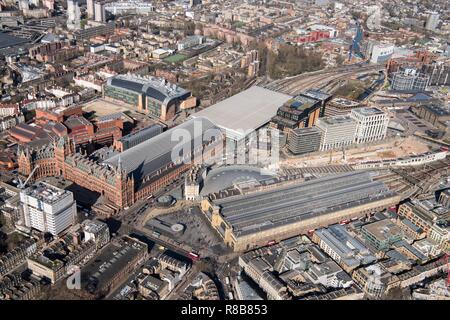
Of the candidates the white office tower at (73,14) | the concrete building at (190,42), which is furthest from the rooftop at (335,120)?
the white office tower at (73,14)

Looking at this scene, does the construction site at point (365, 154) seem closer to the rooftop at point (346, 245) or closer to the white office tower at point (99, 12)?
the rooftop at point (346, 245)

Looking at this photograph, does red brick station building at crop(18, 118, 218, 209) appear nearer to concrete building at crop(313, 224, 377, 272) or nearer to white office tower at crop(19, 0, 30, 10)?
concrete building at crop(313, 224, 377, 272)

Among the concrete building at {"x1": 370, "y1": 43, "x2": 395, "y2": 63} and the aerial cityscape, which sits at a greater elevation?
the concrete building at {"x1": 370, "y1": 43, "x2": 395, "y2": 63}

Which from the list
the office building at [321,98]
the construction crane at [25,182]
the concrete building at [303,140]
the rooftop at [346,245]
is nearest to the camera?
the rooftop at [346,245]

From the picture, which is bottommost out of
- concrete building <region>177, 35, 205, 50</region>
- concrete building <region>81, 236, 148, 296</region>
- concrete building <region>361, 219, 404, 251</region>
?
concrete building <region>81, 236, 148, 296</region>

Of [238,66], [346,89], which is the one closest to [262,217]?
[346,89]

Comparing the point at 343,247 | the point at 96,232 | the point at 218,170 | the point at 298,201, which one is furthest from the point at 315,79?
the point at 96,232

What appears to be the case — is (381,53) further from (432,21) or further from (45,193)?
(45,193)

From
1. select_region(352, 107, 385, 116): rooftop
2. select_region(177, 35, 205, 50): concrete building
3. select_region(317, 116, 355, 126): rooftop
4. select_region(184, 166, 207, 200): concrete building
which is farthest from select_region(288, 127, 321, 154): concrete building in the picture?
select_region(177, 35, 205, 50): concrete building
